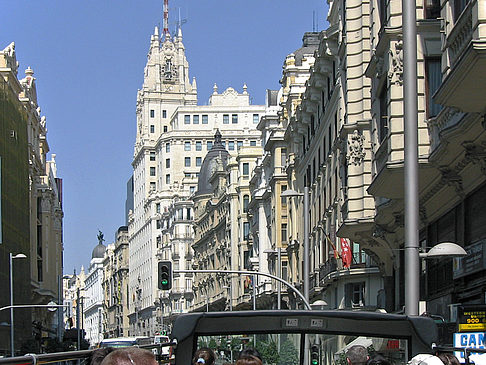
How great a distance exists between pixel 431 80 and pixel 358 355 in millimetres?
19537

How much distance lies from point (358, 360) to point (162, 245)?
156 m

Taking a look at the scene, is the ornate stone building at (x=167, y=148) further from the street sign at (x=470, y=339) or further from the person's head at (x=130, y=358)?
the person's head at (x=130, y=358)

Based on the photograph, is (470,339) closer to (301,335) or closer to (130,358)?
(301,335)

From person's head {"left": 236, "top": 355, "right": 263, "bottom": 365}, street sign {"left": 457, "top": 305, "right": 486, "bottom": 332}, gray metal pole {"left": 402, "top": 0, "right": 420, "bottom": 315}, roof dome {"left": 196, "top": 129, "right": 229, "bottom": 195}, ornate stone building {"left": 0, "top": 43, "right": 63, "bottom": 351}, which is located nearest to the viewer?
person's head {"left": 236, "top": 355, "right": 263, "bottom": 365}

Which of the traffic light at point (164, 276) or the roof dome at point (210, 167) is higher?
the roof dome at point (210, 167)

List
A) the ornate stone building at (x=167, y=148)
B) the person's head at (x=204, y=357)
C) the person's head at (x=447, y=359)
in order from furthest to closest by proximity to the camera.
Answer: the ornate stone building at (x=167, y=148)
the person's head at (x=447, y=359)
the person's head at (x=204, y=357)

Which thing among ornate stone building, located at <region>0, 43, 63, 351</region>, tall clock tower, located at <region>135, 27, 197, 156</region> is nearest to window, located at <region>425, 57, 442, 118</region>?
ornate stone building, located at <region>0, 43, 63, 351</region>

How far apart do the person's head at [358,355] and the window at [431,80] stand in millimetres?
18774

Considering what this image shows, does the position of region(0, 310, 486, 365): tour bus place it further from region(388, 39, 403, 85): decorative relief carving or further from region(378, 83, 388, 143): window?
region(378, 83, 388, 143): window

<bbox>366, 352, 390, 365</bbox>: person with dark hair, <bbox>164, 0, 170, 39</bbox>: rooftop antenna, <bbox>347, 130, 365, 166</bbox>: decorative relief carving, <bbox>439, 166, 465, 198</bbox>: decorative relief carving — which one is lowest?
<bbox>366, 352, 390, 365</bbox>: person with dark hair

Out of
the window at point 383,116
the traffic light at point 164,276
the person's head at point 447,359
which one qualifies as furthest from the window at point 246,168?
the person's head at point 447,359

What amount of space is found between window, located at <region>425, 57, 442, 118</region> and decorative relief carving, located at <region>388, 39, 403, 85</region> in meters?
1.18

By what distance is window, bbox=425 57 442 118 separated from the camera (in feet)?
86.7

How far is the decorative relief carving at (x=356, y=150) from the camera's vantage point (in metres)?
36.8
